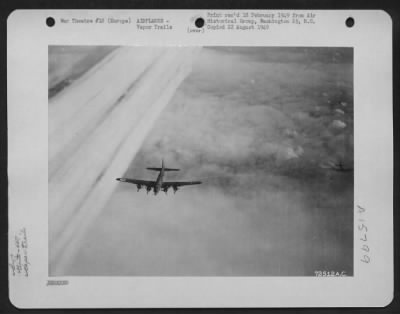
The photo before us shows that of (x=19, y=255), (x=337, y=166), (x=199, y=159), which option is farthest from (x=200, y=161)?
(x=19, y=255)

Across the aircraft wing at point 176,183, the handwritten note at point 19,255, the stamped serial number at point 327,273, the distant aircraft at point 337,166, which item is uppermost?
the distant aircraft at point 337,166

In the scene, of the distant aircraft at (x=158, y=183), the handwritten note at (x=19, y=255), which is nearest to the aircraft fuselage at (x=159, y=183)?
the distant aircraft at (x=158, y=183)

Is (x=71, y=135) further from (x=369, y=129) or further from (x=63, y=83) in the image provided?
(x=369, y=129)

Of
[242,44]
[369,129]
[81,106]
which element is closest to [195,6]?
[242,44]

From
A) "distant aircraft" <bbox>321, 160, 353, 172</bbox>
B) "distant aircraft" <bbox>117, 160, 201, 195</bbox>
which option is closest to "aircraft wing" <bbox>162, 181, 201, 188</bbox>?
"distant aircraft" <bbox>117, 160, 201, 195</bbox>

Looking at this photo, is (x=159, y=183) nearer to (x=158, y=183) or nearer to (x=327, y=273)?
(x=158, y=183)

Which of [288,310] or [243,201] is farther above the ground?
[243,201]

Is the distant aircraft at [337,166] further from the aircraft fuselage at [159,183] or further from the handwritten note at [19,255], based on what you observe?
the handwritten note at [19,255]
